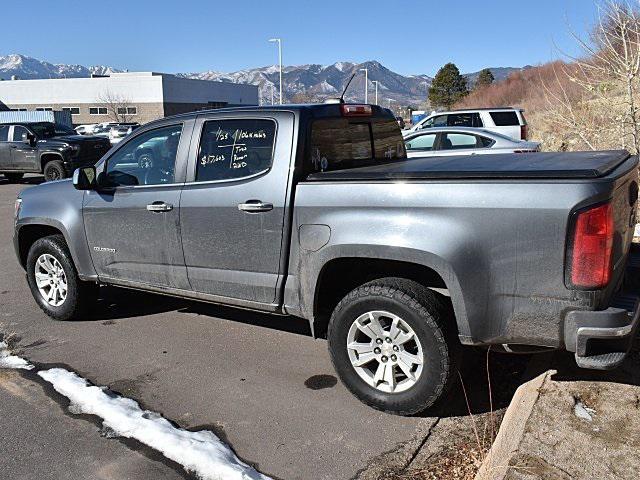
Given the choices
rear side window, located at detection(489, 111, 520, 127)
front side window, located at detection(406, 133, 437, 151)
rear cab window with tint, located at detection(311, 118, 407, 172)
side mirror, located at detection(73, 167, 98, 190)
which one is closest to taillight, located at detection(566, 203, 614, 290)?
rear cab window with tint, located at detection(311, 118, 407, 172)

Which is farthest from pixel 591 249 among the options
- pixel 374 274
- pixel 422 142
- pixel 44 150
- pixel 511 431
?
pixel 44 150

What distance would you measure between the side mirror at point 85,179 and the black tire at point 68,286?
2.44 feet

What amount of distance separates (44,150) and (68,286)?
13056 millimetres

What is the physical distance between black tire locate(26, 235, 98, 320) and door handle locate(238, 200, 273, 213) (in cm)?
222

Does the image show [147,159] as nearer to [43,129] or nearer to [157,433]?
[157,433]

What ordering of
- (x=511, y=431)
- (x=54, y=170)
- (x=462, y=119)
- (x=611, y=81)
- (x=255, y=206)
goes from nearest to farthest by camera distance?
(x=511, y=431) < (x=255, y=206) < (x=611, y=81) < (x=462, y=119) < (x=54, y=170)

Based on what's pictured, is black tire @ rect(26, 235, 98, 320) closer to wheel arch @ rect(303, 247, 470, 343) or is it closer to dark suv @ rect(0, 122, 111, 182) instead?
wheel arch @ rect(303, 247, 470, 343)

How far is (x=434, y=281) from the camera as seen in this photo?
12.2ft

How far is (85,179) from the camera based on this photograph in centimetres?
503

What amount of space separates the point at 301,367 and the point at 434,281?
4.50ft

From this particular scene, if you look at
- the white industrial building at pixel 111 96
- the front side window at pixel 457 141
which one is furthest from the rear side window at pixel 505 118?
the white industrial building at pixel 111 96

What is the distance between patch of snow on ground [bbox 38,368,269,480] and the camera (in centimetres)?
318

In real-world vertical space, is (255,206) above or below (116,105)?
below

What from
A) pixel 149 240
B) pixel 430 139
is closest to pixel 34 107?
pixel 430 139
